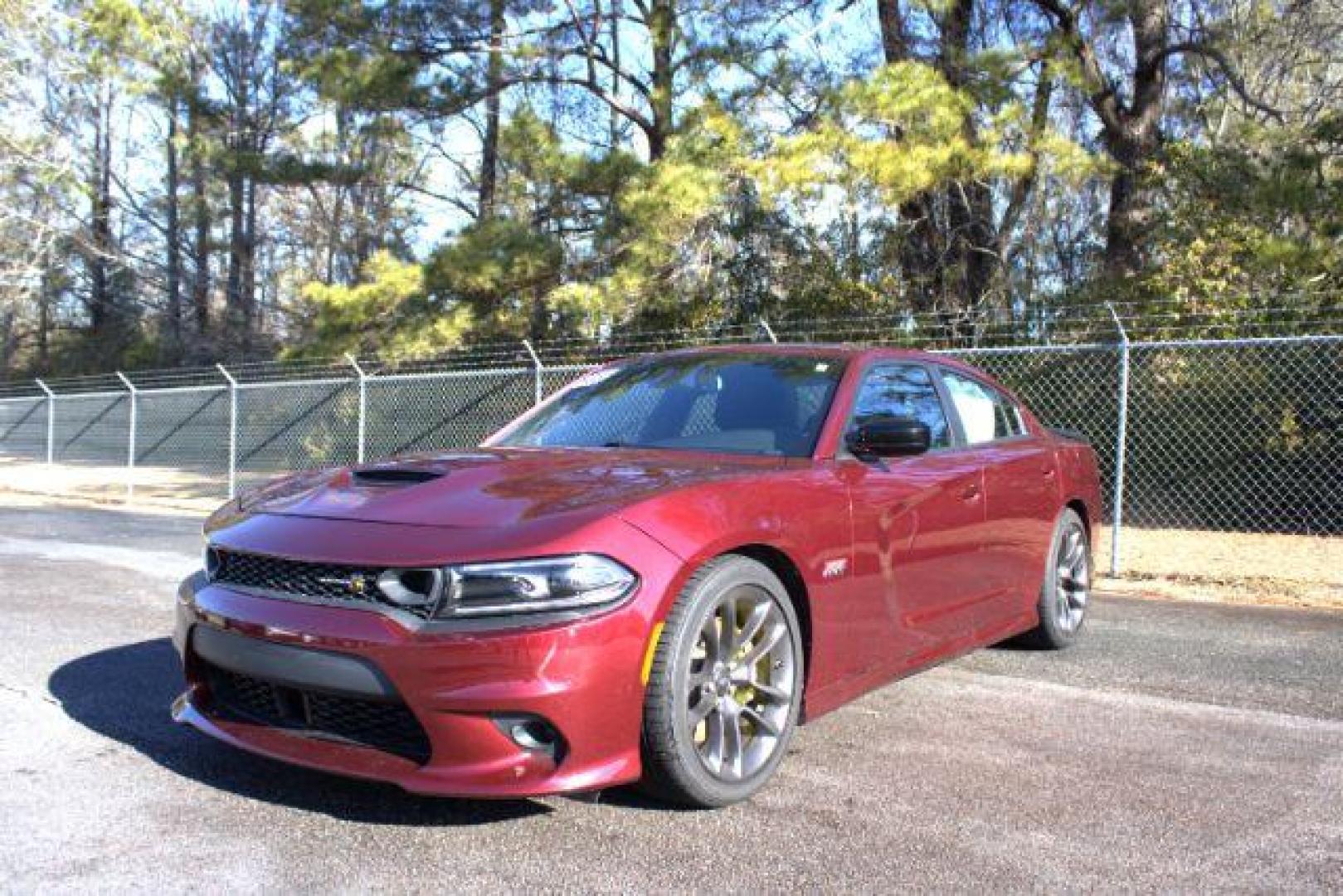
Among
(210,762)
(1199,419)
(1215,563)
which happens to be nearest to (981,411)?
(210,762)

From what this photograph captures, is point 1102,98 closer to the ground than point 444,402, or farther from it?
farther from it

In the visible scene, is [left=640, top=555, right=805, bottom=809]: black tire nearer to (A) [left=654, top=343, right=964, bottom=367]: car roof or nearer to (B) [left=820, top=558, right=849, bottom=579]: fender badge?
(B) [left=820, top=558, right=849, bottom=579]: fender badge

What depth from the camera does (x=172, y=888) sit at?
2.75 m

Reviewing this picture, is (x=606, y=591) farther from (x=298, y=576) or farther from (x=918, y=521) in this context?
(x=918, y=521)

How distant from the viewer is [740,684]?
3373 millimetres

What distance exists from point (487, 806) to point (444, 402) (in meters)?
14.0

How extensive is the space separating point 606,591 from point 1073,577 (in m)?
3.71

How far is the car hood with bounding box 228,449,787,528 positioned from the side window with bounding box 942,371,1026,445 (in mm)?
1550

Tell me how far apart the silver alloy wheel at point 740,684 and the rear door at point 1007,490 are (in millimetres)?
1573

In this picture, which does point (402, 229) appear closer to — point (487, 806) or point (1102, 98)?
point (1102, 98)

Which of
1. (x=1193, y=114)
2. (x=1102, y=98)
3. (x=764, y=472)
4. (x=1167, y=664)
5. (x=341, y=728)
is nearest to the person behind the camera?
(x=341, y=728)

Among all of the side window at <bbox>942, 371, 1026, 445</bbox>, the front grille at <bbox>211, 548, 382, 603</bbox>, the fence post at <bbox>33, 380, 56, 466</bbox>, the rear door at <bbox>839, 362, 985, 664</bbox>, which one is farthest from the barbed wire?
the front grille at <bbox>211, 548, 382, 603</bbox>

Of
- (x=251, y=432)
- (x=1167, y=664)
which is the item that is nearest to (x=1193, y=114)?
(x=1167, y=664)

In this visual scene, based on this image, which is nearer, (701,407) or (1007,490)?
(701,407)
